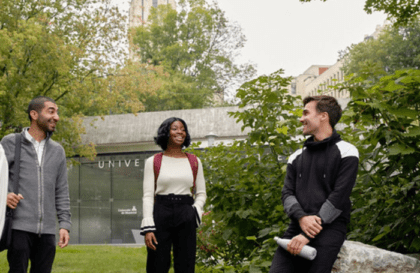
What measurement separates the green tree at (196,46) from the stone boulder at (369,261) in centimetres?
3577

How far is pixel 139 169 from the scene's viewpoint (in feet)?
84.7

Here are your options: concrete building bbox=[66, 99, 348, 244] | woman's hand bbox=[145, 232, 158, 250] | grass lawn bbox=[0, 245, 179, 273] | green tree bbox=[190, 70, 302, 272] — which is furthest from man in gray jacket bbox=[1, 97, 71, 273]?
concrete building bbox=[66, 99, 348, 244]

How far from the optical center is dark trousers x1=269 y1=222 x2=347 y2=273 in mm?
3080

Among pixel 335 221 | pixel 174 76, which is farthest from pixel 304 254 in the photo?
pixel 174 76

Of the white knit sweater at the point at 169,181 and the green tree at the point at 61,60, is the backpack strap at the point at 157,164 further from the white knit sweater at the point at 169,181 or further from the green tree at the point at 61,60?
the green tree at the point at 61,60

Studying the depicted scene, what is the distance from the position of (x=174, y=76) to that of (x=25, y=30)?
18840mm

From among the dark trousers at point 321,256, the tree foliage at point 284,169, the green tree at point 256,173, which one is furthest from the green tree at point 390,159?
the dark trousers at point 321,256

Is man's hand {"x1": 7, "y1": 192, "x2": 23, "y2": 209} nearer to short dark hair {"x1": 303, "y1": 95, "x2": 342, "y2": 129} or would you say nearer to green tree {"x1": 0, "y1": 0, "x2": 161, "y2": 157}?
short dark hair {"x1": 303, "y1": 95, "x2": 342, "y2": 129}

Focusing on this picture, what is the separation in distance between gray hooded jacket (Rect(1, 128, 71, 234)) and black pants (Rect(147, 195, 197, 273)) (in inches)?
26.8

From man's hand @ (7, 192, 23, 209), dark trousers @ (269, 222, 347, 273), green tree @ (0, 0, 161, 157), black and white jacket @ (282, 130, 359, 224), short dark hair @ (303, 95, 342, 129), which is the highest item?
green tree @ (0, 0, 161, 157)

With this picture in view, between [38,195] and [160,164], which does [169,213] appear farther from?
[38,195]

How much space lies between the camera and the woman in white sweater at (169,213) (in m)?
4.18

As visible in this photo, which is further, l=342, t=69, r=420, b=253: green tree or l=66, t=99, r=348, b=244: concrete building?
l=66, t=99, r=348, b=244: concrete building

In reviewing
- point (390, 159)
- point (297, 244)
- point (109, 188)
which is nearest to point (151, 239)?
point (297, 244)
